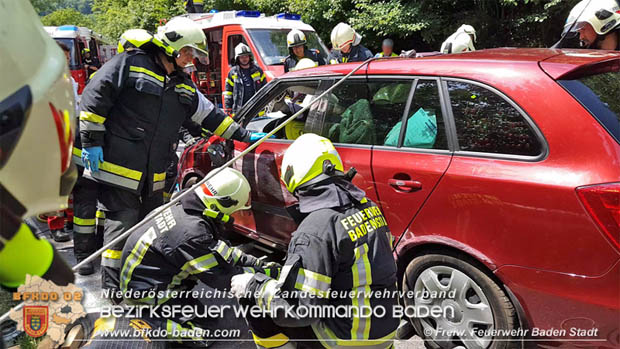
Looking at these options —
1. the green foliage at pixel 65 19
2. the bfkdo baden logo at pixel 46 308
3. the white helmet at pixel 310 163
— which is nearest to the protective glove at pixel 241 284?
the white helmet at pixel 310 163

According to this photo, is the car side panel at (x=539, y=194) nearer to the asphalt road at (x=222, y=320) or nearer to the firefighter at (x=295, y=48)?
the asphalt road at (x=222, y=320)

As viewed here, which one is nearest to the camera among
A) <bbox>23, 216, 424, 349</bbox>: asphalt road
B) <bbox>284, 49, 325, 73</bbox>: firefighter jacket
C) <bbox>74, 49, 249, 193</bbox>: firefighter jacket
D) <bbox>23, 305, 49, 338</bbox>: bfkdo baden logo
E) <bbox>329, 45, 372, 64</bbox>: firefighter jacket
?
<bbox>23, 305, 49, 338</bbox>: bfkdo baden logo

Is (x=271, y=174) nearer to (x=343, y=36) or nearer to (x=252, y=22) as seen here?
(x=343, y=36)

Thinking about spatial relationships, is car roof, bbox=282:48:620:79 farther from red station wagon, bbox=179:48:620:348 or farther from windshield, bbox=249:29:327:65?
windshield, bbox=249:29:327:65

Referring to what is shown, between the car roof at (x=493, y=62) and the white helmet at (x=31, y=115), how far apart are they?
195 centimetres

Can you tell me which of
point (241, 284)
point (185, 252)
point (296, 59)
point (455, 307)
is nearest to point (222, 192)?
point (185, 252)

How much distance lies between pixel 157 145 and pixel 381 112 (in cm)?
157

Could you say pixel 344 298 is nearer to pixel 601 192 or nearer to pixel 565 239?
pixel 565 239

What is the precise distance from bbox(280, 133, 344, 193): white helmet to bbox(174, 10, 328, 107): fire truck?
204 inches

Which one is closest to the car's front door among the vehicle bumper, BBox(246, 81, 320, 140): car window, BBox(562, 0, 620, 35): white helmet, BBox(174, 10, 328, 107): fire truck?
BBox(246, 81, 320, 140): car window

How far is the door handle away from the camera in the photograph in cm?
235

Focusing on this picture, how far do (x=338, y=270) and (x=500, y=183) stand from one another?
34.2 inches

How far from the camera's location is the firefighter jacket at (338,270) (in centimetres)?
178

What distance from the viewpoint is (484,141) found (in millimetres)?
2225
